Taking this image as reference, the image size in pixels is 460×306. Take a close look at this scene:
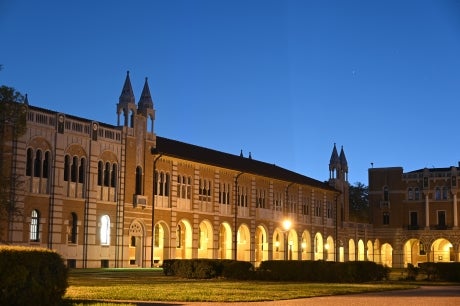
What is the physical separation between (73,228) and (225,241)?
21126 millimetres

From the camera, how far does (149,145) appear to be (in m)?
56.0

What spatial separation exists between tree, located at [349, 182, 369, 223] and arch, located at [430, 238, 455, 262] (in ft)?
96.0

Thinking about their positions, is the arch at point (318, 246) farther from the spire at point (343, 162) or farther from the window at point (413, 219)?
the window at point (413, 219)

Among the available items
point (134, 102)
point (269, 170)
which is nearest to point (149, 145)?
point (134, 102)

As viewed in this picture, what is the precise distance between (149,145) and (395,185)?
2071 inches

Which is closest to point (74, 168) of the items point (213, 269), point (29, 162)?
point (29, 162)

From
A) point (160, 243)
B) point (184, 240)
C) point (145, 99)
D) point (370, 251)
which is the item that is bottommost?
point (370, 251)

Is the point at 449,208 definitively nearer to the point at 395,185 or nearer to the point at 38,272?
the point at 395,185

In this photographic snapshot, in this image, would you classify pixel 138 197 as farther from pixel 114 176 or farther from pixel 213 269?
pixel 213 269

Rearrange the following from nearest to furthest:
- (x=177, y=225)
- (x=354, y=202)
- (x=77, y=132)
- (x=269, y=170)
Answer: (x=77, y=132), (x=177, y=225), (x=269, y=170), (x=354, y=202)

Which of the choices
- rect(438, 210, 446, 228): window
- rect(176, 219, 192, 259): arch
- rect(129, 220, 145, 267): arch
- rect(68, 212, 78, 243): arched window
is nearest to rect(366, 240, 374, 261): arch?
rect(438, 210, 446, 228): window

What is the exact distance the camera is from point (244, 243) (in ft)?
228

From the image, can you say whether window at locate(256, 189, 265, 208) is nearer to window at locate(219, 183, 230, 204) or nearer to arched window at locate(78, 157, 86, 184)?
window at locate(219, 183, 230, 204)

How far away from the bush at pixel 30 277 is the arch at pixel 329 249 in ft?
231
